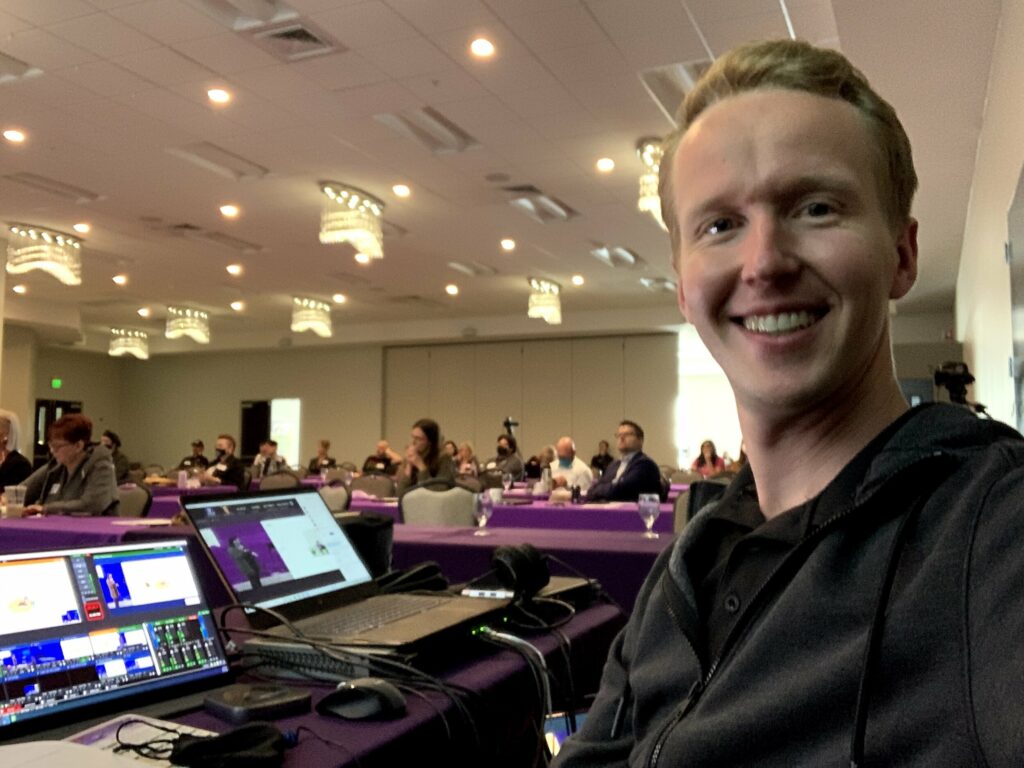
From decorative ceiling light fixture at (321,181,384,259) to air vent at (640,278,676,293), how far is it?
5171 millimetres

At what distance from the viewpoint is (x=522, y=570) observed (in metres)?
1.79

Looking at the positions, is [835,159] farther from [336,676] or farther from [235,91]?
[235,91]

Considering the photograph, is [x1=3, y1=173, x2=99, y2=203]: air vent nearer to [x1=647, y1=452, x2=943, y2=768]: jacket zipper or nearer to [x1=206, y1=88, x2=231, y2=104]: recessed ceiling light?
[x1=206, y1=88, x2=231, y2=104]: recessed ceiling light

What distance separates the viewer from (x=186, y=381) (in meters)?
18.7

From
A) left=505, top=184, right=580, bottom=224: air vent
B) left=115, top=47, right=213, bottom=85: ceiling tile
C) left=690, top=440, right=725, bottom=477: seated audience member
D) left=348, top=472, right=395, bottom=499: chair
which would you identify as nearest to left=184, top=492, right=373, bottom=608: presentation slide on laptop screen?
left=115, top=47, right=213, bottom=85: ceiling tile

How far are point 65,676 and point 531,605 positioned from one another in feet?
3.06

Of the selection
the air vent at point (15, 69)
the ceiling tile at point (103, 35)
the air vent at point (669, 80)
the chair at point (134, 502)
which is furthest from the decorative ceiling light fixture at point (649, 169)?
the chair at point (134, 502)

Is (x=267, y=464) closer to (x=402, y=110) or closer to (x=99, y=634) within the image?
(x=402, y=110)

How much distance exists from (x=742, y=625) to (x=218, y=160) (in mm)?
6879

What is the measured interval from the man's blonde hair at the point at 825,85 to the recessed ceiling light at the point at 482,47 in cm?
406

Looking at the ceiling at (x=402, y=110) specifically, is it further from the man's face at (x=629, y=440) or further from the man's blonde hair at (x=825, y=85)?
the man's face at (x=629, y=440)

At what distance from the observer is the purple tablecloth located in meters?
2.72

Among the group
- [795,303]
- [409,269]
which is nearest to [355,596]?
[795,303]

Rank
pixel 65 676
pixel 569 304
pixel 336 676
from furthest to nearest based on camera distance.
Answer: pixel 569 304, pixel 336 676, pixel 65 676
